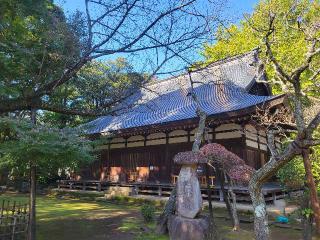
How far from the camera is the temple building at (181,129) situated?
14.2 meters

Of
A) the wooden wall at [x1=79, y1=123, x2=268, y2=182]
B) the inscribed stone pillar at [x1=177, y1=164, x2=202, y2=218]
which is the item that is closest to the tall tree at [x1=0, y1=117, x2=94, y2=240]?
the inscribed stone pillar at [x1=177, y1=164, x2=202, y2=218]

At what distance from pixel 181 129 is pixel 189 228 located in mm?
9174

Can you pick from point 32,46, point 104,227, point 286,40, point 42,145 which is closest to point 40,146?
point 42,145

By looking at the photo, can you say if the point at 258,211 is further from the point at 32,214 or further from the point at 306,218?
the point at 32,214

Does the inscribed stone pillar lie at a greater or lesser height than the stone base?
greater

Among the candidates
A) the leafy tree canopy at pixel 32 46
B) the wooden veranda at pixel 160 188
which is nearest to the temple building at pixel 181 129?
the wooden veranda at pixel 160 188

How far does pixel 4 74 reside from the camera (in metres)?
7.95

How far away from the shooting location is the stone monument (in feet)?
23.6

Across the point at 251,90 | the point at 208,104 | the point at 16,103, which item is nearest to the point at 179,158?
the point at 16,103

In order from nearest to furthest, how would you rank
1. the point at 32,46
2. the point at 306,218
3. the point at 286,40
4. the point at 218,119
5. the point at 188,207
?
the point at 306,218, the point at 188,207, the point at 32,46, the point at 218,119, the point at 286,40

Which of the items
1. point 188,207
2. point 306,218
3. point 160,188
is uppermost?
point 160,188

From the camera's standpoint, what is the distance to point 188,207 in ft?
24.4

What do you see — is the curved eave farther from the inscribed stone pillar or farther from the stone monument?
the inscribed stone pillar

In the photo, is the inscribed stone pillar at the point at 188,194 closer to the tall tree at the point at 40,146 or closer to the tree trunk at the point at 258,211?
the tree trunk at the point at 258,211
